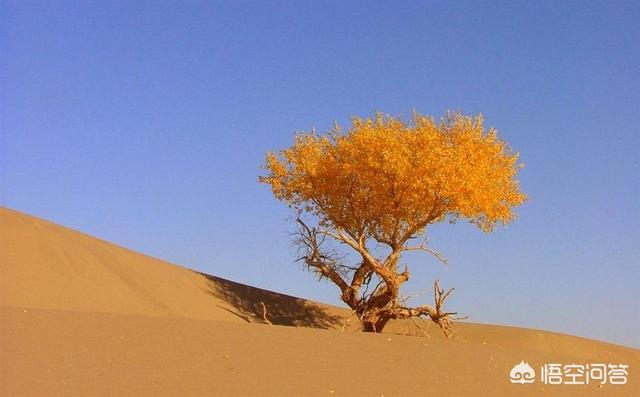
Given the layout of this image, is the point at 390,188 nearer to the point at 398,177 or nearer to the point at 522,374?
the point at 398,177

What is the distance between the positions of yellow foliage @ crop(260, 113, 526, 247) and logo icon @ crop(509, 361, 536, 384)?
12.2 metres

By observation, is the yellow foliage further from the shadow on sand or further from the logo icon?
the logo icon

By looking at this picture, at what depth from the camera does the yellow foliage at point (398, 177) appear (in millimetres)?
25875

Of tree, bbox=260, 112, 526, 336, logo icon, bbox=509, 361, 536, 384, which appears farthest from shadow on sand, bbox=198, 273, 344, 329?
logo icon, bbox=509, 361, 536, 384

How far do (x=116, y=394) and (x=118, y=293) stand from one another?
625 inches

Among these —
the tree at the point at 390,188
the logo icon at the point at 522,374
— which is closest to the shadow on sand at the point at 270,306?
the tree at the point at 390,188

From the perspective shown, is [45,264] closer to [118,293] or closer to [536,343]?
[118,293]

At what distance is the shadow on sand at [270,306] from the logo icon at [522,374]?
17670 millimetres

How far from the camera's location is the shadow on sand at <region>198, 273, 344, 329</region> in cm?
3155

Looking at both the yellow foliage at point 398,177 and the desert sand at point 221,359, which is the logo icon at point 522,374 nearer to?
the desert sand at point 221,359

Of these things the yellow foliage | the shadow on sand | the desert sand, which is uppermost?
the yellow foliage

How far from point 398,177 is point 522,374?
45.0 ft

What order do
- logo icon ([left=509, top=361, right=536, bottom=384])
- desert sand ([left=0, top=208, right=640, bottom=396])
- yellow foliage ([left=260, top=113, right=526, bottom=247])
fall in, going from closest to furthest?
desert sand ([left=0, top=208, right=640, bottom=396]) < logo icon ([left=509, top=361, right=536, bottom=384]) < yellow foliage ([left=260, top=113, right=526, bottom=247])

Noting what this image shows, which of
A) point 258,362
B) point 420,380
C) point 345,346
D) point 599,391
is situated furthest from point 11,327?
point 599,391
